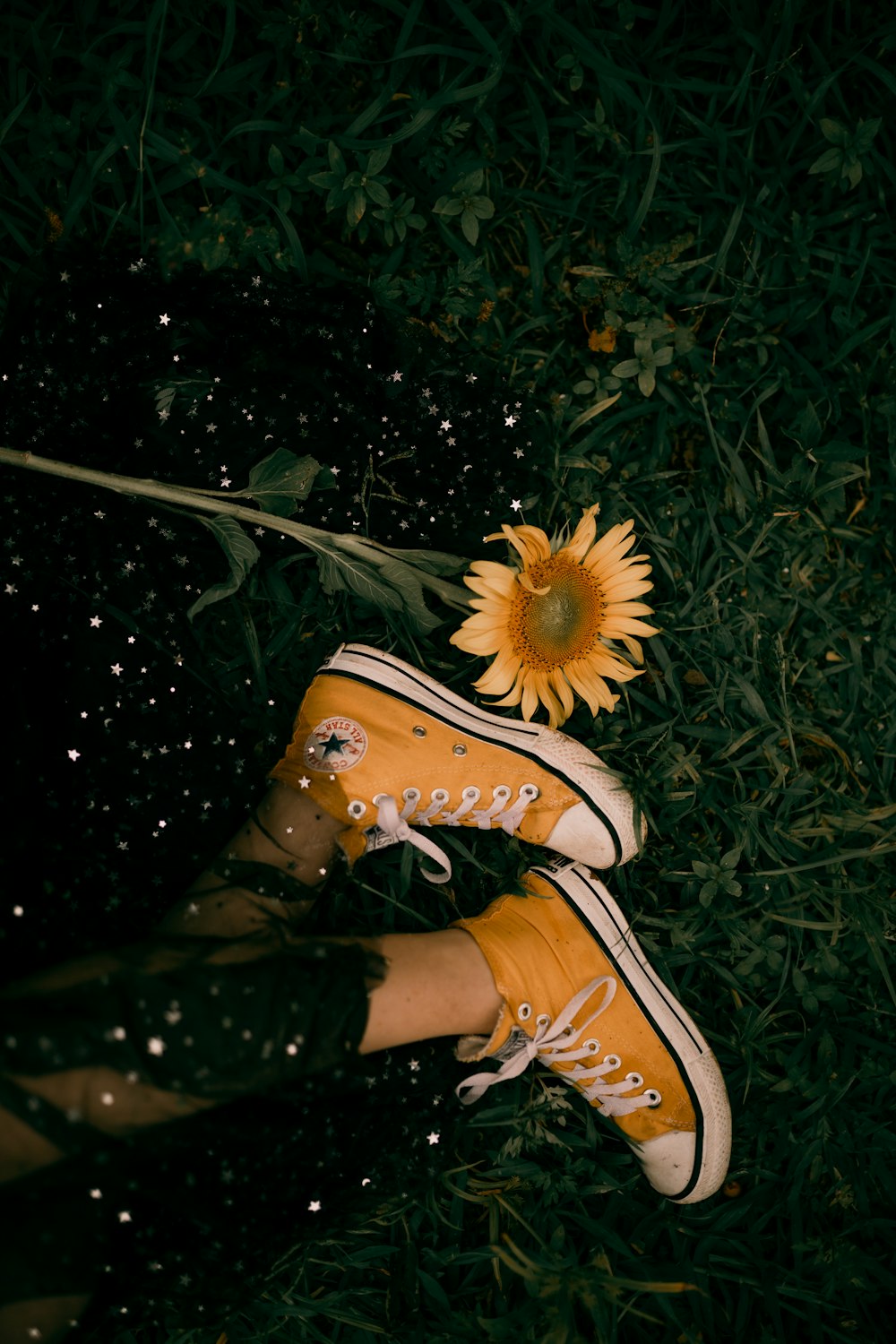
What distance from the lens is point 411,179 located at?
144cm

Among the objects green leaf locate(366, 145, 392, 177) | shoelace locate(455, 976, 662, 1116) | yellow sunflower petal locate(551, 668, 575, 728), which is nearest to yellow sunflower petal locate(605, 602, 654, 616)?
yellow sunflower petal locate(551, 668, 575, 728)

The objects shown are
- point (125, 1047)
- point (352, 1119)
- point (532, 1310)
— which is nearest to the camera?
point (125, 1047)

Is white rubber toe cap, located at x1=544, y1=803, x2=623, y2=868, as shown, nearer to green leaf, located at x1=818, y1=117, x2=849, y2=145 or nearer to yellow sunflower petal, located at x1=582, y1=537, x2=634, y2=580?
yellow sunflower petal, located at x1=582, y1=537, x2=634, y2=580

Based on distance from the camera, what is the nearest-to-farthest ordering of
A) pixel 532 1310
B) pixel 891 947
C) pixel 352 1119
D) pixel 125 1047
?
pixel 125 1047, pixel 352 1119, pixel 532 1310, pixel 891 947

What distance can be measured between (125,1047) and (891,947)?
1223mm

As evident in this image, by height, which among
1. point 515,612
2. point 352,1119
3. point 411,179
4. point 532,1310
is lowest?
point 532,1310

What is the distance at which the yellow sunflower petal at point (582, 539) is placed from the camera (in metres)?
1.23

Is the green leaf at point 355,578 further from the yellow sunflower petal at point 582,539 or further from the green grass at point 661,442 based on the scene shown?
the yellow sunflower petal at point 582,539

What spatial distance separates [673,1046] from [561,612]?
0.73 m

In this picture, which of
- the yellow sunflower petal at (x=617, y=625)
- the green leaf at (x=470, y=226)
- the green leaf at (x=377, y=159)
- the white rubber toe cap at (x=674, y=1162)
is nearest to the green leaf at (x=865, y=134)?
the green leaf at (x=470, y=226)

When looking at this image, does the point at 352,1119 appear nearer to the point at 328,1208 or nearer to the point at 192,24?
the point at 328,1208

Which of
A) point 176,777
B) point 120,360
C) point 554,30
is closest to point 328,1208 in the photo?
point 176,777

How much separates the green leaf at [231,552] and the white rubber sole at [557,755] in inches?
8.5

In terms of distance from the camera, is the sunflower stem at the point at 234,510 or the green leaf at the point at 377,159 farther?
the green leaf at the point at 377,159
